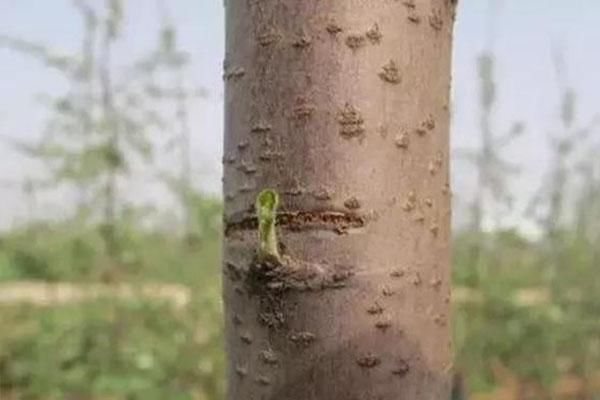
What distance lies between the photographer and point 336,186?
653mm

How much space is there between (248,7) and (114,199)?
201 centimetres

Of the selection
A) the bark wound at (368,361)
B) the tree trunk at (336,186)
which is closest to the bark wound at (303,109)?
the tree trunk at (336,186)

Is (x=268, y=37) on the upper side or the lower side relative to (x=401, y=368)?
upper

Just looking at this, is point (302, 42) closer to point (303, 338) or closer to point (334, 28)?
point (334, 28)

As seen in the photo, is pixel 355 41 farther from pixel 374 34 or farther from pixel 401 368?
pixel 401 368

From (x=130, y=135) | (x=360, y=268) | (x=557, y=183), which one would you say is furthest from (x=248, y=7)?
(x=557, y=183)

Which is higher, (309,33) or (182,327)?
(309,33)

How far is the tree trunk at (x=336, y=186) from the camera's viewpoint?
65 centimetres

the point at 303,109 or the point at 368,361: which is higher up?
the point at 303,109

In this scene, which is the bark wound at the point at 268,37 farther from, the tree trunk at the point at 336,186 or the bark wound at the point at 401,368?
the bark wound at the point at 401,368

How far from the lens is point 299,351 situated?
66 centimetres

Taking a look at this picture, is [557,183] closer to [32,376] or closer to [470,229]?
[470,229]

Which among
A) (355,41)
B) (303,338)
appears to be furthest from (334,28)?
(303,338)

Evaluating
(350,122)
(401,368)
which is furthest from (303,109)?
(401,368)
